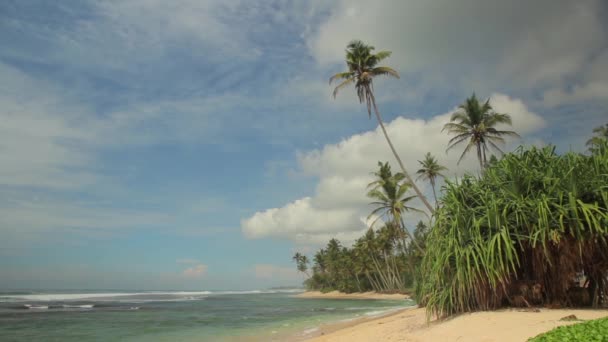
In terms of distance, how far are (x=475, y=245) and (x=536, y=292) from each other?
6.04ft

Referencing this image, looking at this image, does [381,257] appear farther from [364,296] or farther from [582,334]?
[582,334]

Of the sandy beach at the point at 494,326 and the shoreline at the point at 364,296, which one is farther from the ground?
the sandy beach at the point at 494,326

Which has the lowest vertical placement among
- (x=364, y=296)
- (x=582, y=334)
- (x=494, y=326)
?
(x=364, y=296)

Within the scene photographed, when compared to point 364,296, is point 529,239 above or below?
above

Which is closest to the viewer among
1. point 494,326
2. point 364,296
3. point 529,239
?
point 494,326

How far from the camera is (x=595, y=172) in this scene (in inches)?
344

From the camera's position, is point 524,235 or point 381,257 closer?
point 524,235

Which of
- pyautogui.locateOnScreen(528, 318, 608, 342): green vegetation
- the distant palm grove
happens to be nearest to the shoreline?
the distant palm grove

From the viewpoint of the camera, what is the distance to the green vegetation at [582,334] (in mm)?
4160

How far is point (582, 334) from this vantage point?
172 inches

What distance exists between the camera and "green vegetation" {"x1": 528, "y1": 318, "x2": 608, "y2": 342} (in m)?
4.16

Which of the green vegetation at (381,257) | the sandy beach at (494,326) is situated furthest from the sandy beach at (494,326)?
the green vegetation at (381,257)

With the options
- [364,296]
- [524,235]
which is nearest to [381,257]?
[364,296]

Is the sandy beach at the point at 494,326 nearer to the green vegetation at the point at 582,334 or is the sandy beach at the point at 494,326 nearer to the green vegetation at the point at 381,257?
the green vegetation at the point at 582,334
